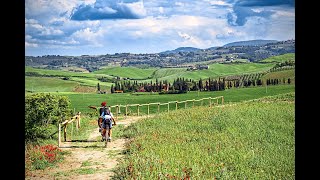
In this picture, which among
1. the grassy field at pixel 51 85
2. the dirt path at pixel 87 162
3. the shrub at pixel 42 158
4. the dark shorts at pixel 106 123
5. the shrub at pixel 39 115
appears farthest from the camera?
the grassy field at pixel 51 85

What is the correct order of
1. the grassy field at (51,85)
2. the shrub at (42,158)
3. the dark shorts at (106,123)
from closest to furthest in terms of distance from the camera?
1. the shrub at (42,158)
2. the dark shorts at (106,123)
3. the grassy field at (51,85)

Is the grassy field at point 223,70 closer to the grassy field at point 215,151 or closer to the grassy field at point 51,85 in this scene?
the grassy field at point 51,85

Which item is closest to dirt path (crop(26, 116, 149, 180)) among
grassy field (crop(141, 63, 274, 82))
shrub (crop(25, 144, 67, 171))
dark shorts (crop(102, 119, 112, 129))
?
shrub (crop(25, 144, 67, 171))

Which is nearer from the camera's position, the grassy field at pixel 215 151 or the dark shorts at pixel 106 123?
the grassy field at pixel 215 151

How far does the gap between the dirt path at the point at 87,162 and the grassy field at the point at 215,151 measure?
2.03 feet

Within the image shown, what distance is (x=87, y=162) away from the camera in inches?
470

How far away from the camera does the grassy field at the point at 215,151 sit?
915 cm

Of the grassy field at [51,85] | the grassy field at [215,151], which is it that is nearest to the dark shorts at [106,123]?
the grassy field at [215,151]

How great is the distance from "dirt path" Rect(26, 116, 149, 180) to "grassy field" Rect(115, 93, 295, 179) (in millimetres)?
619

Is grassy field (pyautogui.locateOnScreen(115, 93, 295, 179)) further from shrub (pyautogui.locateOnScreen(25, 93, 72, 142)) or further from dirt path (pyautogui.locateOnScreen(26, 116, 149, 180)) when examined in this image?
shrub (pyautogui.locateOnScreen(25, 93, 72, 142))
